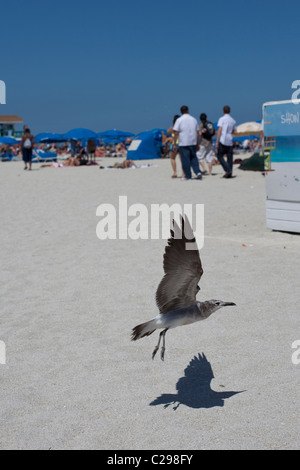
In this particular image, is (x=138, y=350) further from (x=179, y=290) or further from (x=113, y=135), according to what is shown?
(x=113, y=135)

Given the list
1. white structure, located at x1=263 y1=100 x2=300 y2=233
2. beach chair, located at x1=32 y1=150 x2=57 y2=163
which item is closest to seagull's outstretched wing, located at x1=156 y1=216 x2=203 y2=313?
white structure, located at x1=263 y1=100 x2=300 y2=233

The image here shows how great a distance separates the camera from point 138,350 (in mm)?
4301

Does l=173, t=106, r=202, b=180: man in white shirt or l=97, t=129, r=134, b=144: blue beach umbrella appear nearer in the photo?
l=173, t=106, r=202, b=180: man in white shirt

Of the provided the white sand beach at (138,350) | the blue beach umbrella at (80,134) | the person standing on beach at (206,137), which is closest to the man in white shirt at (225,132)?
the person standing on beach at (206,137)

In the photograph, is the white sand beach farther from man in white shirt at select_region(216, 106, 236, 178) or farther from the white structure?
man in white shirt at select_region(216, 106, 236, 178)

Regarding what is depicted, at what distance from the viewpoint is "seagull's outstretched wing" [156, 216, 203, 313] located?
3.15 meters

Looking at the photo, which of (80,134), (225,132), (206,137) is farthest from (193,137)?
(80,134)

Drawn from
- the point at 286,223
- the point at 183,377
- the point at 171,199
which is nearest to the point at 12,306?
the point at 183,377

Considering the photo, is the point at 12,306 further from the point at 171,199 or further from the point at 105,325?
the point at 171,199

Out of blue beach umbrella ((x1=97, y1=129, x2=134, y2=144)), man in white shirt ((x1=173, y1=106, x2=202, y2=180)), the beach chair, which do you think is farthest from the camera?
blue beach umbrella ((x1=97, y1=129, x2=134, y2=144))

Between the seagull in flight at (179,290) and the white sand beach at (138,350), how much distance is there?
1.81 ft

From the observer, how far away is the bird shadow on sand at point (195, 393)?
346 cm

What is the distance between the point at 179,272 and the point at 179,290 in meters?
0.13
